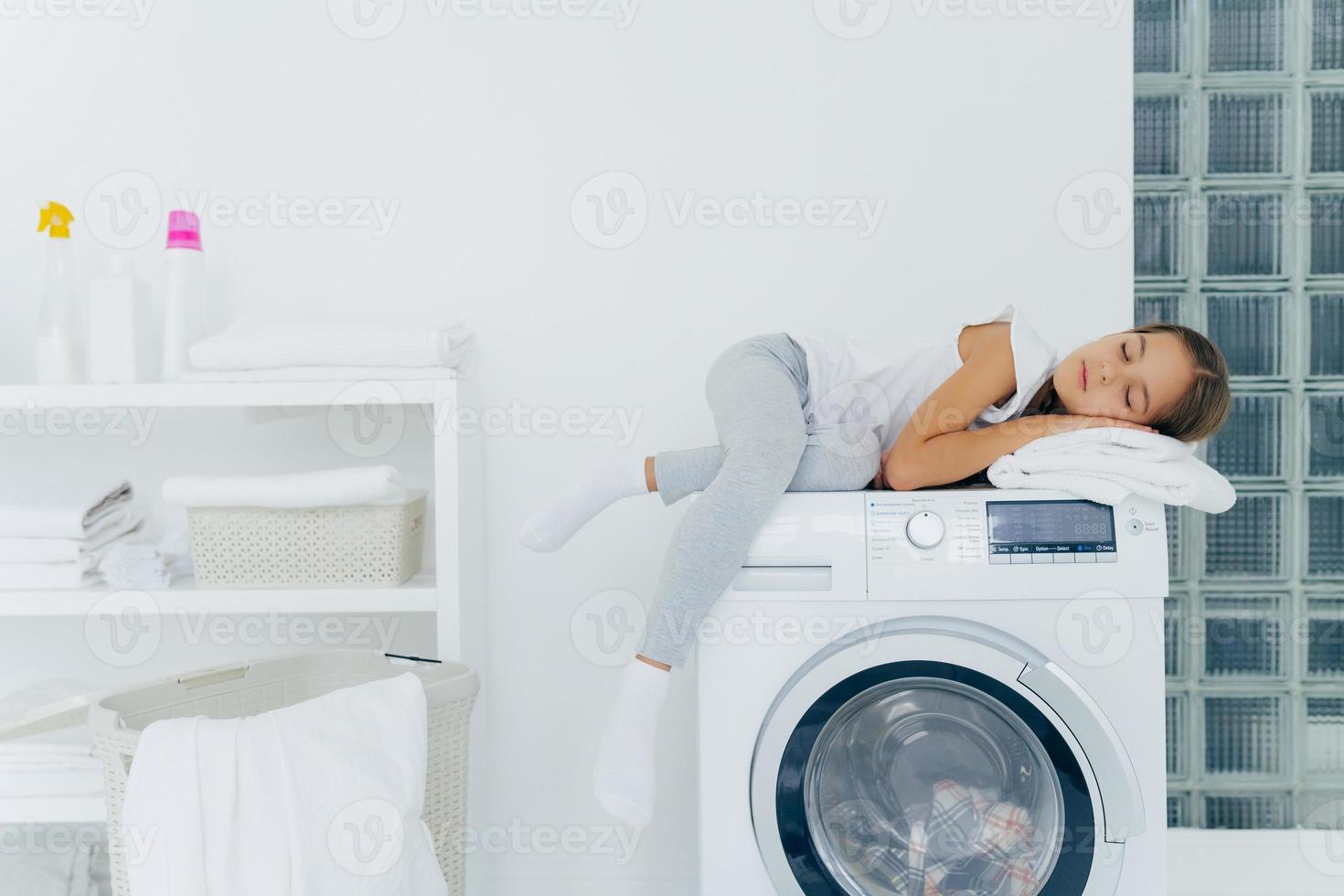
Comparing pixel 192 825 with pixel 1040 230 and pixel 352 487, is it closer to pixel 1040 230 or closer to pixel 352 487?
pixel 352 487

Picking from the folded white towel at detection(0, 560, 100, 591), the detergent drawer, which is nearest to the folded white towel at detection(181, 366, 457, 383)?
the folded white towel at detection(0, 560, 100, 591)

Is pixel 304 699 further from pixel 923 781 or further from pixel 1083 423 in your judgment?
pixel 1083 423

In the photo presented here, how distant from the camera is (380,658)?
1.52 m

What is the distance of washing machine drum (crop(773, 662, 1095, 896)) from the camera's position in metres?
1.20

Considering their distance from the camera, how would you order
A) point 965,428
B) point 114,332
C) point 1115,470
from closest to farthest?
point 1115,470 < point 965,428 < point 114,332

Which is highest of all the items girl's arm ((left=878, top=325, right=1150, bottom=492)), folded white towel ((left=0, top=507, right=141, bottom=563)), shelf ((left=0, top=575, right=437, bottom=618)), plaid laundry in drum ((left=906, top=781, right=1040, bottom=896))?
girl's arm ((left=878, top=325, right=1150, bottom=492))

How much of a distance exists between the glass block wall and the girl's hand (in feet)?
2.13

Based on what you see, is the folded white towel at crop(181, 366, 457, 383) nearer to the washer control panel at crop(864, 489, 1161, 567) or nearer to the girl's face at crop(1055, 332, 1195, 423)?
the washer control panel at crop(864, 489, 1161, 567)

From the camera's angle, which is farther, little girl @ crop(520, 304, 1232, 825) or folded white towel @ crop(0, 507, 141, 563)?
folded white towel @ crop(0, 507, 141, 563)

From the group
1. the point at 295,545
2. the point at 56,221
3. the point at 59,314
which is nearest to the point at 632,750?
the point at 295,545

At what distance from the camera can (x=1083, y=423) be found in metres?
1.30

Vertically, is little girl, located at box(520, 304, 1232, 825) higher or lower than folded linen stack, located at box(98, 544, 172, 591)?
higher

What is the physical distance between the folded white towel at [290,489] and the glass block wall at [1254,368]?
4.72 ft

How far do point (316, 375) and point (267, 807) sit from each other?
68 centimetres
